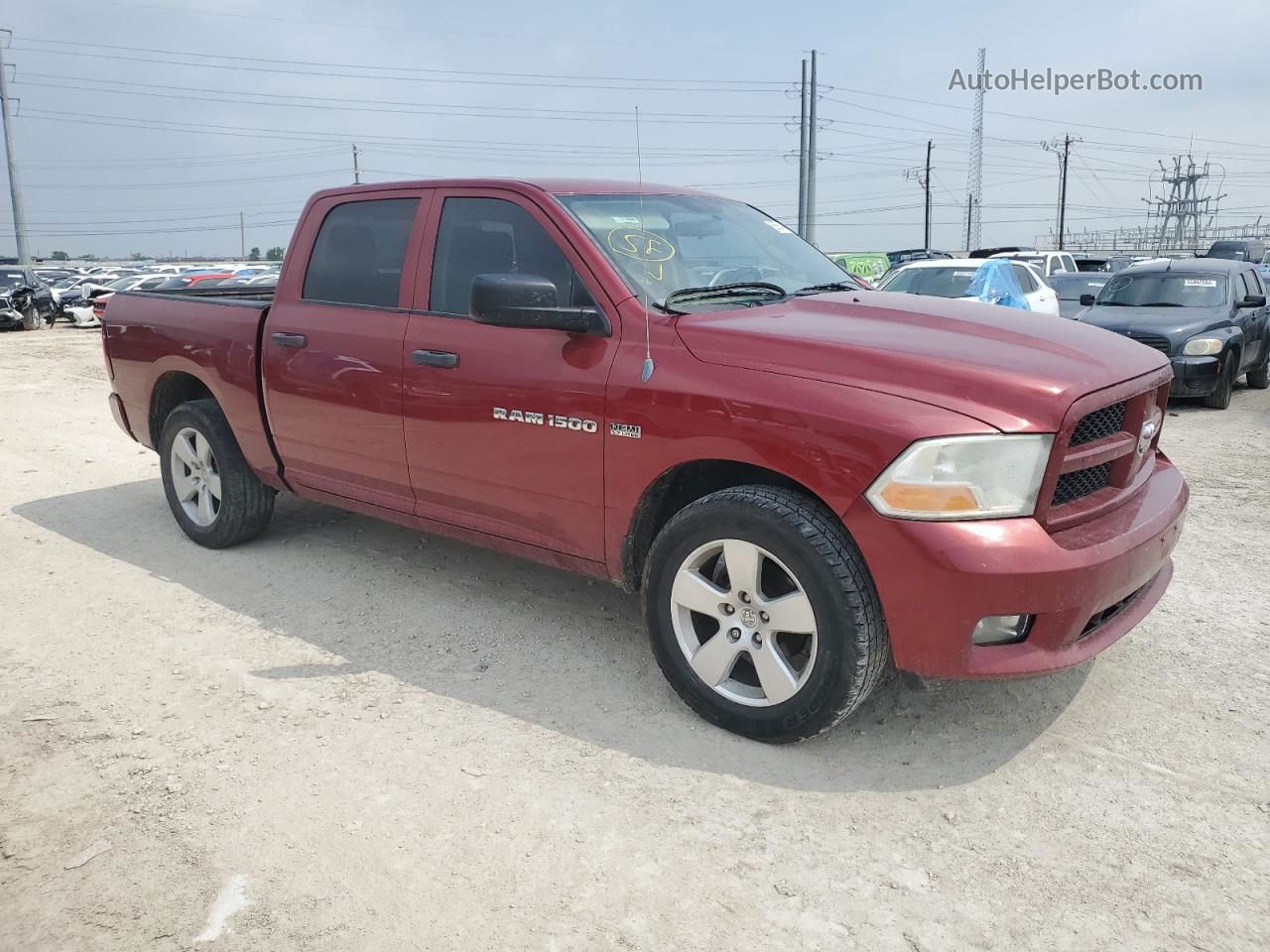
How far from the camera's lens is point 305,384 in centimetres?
455

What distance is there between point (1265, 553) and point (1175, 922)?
139 inches

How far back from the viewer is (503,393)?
12.2 feet

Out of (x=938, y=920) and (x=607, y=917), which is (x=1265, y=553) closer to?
(x=938, y=920)

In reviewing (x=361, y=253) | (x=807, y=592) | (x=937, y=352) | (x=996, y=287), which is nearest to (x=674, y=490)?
(x=807, y=592)

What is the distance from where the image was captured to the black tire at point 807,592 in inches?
115

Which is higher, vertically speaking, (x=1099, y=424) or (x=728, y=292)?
(x=728, y=292)

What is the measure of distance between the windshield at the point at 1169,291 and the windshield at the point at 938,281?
65.7 inches

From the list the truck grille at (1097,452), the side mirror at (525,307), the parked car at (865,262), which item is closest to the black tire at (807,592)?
the truck grille at (1097,452)

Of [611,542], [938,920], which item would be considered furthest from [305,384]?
[938,920]

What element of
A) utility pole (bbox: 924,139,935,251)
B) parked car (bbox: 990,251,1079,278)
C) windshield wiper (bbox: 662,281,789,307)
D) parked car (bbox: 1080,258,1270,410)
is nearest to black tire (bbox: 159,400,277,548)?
windshield wiper (bbox: 662,281,789,307)

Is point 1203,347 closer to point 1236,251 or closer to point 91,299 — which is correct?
point 91,299

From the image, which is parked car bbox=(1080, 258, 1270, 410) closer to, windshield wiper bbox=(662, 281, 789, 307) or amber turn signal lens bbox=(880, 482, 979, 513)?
windshield wiper bbox=(662, 281, 789, 307)

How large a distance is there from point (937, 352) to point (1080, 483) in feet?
2.01

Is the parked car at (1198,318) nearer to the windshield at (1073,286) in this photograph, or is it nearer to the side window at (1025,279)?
the side window at (1025,279)
